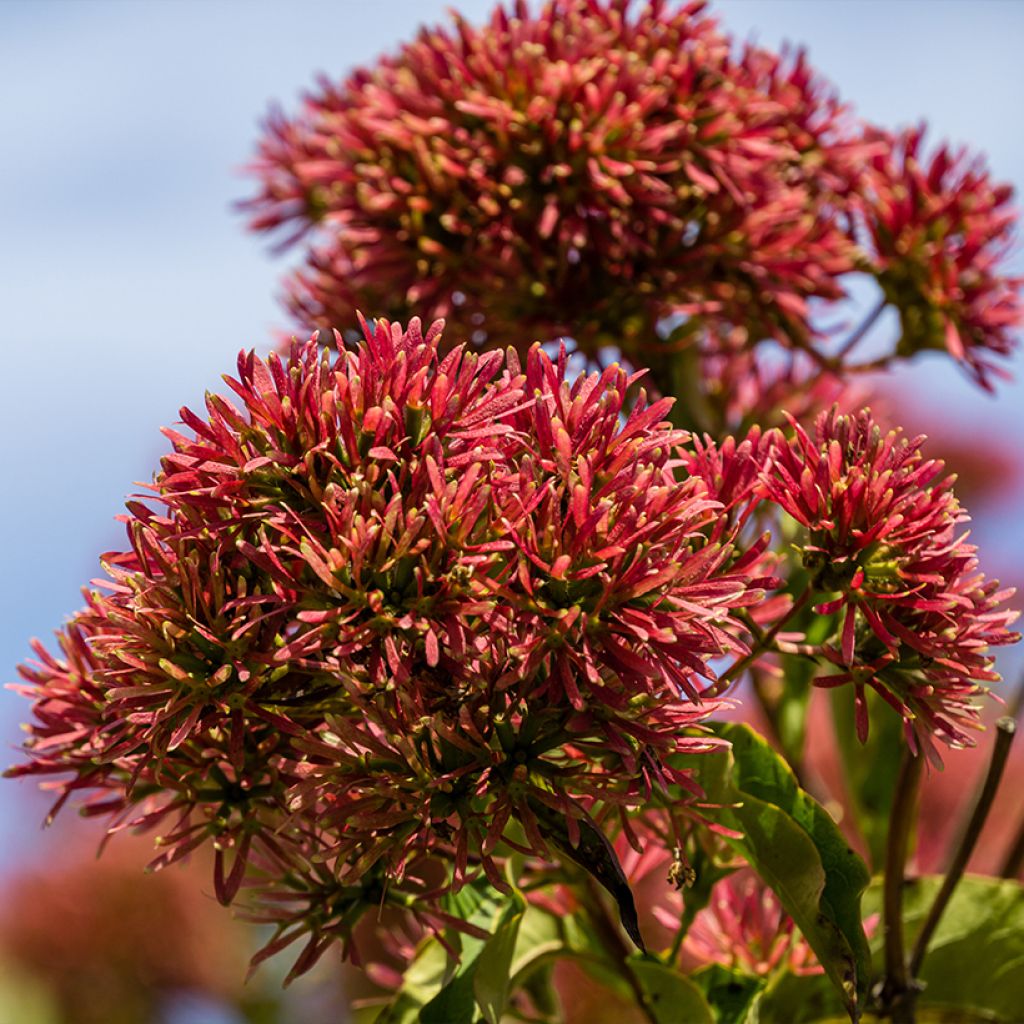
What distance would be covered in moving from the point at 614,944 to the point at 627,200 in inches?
28.0

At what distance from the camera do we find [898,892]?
1191 millimetres

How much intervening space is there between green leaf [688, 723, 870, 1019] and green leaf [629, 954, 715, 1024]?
0.47 ft

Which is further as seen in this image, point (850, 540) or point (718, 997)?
point (718, 997)

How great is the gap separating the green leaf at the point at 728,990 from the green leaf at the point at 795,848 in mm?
166

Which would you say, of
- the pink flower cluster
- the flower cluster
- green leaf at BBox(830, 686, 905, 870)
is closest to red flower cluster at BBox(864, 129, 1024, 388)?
the pink flower cluster

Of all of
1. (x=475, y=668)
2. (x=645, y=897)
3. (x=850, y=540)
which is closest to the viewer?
(x=475, y=668)

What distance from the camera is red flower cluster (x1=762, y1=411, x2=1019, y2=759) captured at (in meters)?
0.98

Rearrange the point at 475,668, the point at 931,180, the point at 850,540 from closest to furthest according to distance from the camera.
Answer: the point at 475,668
the point at 850,540
the point at 931,180

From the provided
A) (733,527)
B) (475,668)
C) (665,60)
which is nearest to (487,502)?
(475,668)

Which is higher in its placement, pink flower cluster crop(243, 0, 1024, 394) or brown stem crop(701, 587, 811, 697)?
pink flower cluster crop(243, 0, 1024, 394)

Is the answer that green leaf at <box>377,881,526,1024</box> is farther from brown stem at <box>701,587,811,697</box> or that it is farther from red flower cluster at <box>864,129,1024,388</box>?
red flower cluster at <box>864,129,1024,388</box>

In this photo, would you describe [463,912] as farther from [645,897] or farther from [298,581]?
[645,897]

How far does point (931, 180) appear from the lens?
5.37 ft

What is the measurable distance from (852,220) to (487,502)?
0.92 meters
